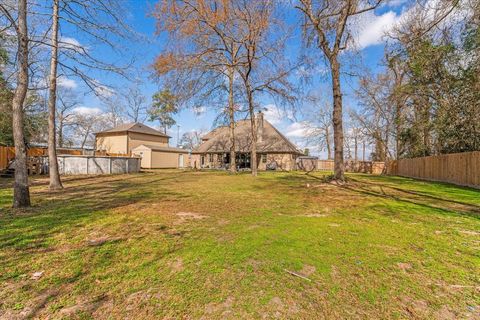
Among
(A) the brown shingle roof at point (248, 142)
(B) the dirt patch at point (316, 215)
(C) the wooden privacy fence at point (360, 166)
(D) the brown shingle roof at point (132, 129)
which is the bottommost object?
(B) the dirt patch at point (316, 215)

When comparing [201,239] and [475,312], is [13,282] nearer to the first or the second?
[201,239]

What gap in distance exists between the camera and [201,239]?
12.1 ft

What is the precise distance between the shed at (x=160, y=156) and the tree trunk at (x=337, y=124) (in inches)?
892

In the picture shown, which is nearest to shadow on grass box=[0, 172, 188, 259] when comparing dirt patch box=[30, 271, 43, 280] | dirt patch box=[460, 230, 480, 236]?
dirt patch box=[30, 271, 43, 280]

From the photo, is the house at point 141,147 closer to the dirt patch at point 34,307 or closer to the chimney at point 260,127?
the chimney at point 260,127

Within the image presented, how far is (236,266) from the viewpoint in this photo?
2775 mm

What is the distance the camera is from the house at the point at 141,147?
93.4 feet

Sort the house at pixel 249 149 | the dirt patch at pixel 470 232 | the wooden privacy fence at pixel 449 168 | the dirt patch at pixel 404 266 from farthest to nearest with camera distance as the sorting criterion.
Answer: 1. the house at pixel 249 149
2. the wooden privacy fence at pixel 449 168
3. the dirt patch at pixel 470 232
4. the dirt patch at pixel 404 266

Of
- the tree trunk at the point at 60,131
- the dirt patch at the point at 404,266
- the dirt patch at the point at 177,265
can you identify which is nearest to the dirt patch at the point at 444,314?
the dirt patch at the point at 404,266

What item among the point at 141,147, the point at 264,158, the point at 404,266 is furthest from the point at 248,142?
the point at 404,266

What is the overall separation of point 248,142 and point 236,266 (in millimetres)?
25319

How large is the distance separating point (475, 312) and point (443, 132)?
55.7 feet

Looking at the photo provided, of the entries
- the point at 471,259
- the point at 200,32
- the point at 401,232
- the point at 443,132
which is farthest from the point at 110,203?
the point at 443,132

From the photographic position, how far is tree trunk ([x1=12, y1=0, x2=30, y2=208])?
554 cm
